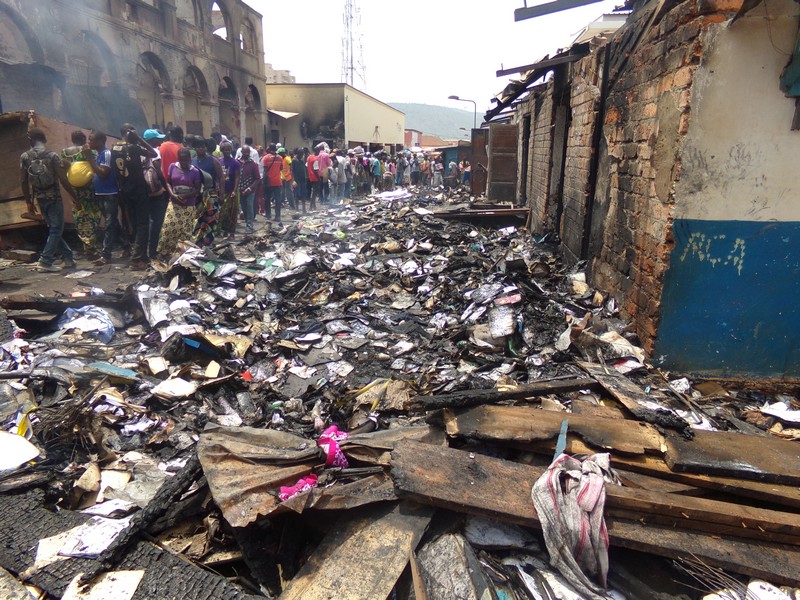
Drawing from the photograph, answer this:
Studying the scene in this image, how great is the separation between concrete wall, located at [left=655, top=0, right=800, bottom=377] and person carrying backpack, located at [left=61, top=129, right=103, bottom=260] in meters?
7.02

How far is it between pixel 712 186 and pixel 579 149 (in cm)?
303

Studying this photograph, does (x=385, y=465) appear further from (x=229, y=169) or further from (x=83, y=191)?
(x=229, y=169)

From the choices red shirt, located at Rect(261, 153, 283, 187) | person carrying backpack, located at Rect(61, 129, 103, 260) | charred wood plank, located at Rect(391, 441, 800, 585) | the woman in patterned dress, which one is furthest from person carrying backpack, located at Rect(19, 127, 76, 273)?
charred wood plank, located at Rect(391, 441, 800, 585)

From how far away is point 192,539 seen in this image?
2.34 metres

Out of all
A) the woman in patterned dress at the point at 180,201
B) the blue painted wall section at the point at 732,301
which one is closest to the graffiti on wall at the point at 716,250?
the blue painted wall section at the point at 732,301

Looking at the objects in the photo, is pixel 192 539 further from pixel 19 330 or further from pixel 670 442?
pixel 19 330

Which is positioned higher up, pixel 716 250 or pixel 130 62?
pixel 130 62

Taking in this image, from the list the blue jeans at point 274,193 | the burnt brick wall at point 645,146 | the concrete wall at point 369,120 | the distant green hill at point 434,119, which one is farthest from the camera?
the distant green hill at point 434,119

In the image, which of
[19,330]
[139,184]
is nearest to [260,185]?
[139,184]

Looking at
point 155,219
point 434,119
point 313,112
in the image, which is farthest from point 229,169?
point 434,119

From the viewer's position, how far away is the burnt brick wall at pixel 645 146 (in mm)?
3240

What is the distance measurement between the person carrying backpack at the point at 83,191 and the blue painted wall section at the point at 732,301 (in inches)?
278

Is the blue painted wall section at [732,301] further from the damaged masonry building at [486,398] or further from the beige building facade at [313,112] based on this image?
the beige building facade at [313,112]

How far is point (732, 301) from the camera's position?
3.53m
